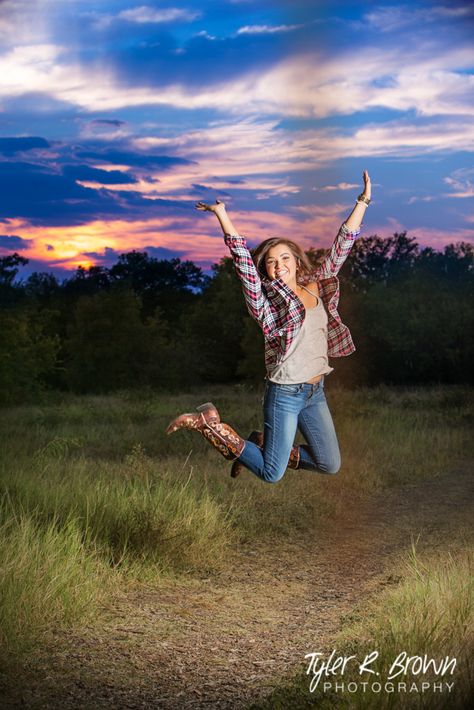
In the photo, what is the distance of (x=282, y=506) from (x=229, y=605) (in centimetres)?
277

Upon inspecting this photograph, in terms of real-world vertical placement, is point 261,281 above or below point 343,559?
above

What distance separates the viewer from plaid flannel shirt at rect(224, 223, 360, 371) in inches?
213

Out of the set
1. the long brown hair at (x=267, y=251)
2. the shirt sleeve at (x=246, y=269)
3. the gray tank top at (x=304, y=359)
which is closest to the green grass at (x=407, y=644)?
the gray tank top at (x=304, y=359)

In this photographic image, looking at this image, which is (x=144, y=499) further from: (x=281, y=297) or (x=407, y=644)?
(x=407, y=644)

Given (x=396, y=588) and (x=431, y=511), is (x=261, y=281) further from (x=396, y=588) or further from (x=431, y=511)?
(x=431, y=511)

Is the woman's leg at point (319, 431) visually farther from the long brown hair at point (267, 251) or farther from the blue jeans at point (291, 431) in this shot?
the long brown hair at point (267, 251)

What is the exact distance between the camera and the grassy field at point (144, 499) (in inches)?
224

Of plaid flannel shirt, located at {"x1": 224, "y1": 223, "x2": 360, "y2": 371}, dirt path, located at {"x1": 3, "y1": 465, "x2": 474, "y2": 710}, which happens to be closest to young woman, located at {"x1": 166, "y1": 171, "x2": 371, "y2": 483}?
plaid flannel shirt, located at {"x1": 224, "y1": 223, "x2": 360, "y2": 371}

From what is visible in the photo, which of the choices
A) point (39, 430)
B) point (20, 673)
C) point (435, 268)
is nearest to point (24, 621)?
point (20, 673)

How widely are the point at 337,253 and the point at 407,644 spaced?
247 cm

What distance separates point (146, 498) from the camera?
25.6ft

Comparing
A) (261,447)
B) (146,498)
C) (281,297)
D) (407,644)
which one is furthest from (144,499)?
(407,644)

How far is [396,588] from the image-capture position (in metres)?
6.29

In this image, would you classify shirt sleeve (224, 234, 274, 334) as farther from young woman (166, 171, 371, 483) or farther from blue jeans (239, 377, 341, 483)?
blue jeans (239, 377, 341, 483)
